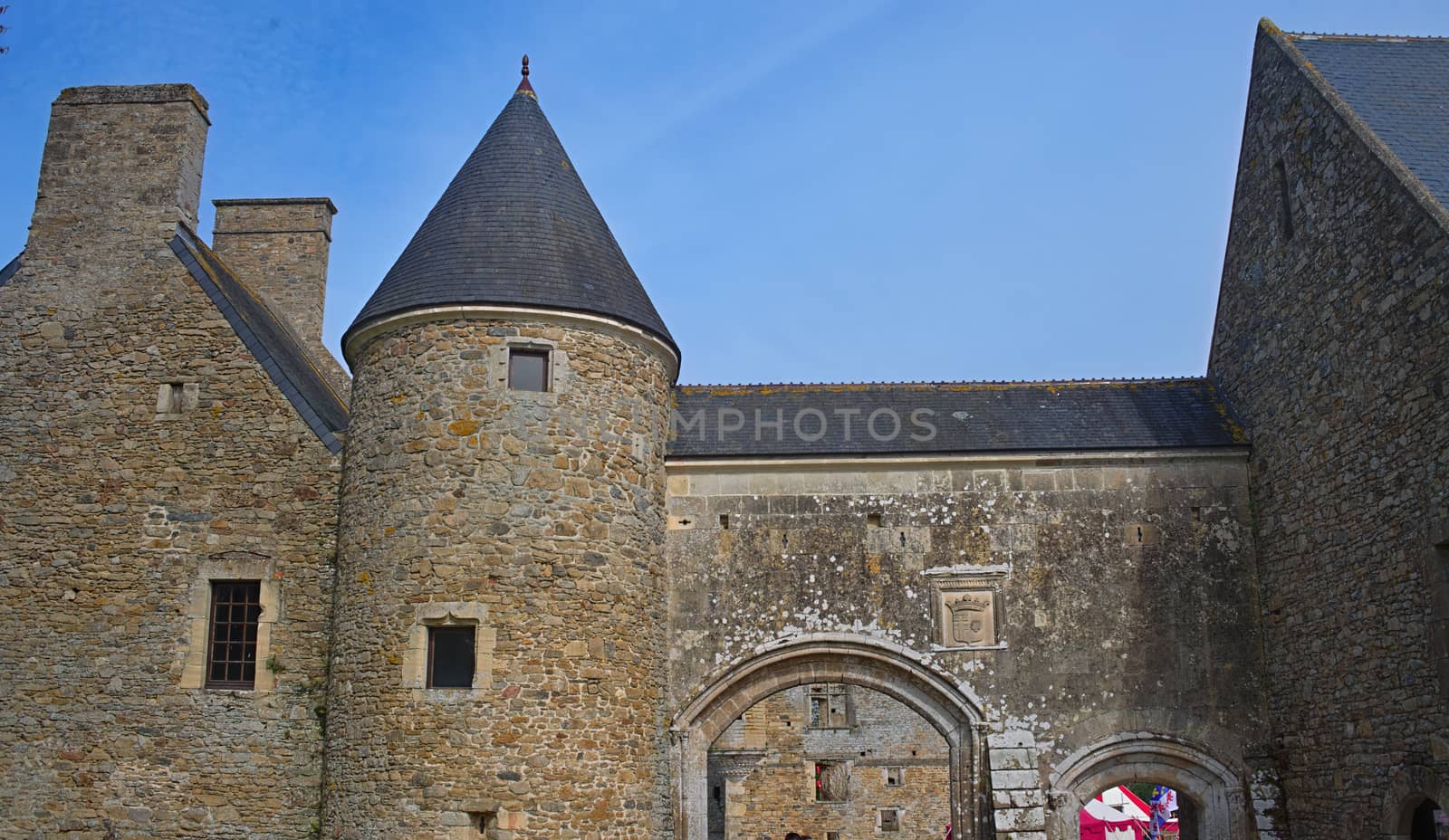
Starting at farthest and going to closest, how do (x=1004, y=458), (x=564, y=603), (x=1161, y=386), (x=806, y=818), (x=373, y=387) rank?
(x=806, y=818)
(x=1161, y=386)
(x=1004, y=458)
(x=373, y=387)
(x=564, y=603)

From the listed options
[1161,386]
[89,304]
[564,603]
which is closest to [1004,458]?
[1161,386]

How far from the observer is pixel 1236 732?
1187cm

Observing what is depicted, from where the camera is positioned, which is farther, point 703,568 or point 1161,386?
point 1161,386

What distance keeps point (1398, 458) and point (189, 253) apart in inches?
438

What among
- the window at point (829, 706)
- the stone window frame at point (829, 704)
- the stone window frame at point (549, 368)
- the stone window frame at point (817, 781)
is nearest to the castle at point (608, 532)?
the stone window frame at point (549, 368)

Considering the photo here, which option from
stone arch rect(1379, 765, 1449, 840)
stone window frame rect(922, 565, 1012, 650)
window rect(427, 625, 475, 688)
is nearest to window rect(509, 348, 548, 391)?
window rect(427, 625, 475, 688)

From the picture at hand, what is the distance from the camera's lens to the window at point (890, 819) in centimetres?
2255

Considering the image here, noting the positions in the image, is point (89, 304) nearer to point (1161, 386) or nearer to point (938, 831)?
point (1161, 386)

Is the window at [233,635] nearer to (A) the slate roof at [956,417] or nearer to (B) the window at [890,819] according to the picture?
(A) the slate roof at [956,417]

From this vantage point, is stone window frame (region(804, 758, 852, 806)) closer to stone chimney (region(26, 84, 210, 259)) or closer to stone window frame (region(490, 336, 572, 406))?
stone window frame (region(490, 336, 572, 406))

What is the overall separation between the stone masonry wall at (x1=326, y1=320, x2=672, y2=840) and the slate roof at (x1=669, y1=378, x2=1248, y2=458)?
4.39ft

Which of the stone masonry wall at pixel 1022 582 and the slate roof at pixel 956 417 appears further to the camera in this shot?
the slate roof at pixel 956 417

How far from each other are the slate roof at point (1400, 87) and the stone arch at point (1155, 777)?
541 cm

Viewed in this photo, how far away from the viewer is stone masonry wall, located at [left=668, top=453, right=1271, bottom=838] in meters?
12.0
